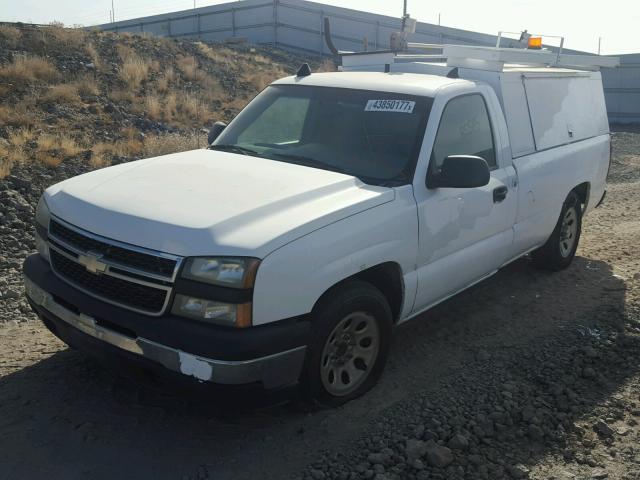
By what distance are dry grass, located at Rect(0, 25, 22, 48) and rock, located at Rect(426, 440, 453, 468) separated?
1780cm

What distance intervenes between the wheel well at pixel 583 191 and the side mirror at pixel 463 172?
9.53 ft

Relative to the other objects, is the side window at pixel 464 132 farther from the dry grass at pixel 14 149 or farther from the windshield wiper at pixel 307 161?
the dry grass at pixel 14 149

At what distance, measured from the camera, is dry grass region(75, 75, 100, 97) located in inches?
589

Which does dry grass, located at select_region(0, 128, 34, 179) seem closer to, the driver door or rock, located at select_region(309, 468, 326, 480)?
the driver door

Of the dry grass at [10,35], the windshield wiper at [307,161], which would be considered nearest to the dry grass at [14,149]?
the windshield wiper at [307,161]

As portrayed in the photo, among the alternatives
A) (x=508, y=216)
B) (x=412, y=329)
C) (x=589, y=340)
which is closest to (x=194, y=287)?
(x=412, y=329)

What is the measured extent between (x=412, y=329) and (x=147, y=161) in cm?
235

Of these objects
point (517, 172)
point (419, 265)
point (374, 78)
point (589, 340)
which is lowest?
point (589, 340)

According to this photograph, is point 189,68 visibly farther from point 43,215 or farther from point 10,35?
point 43,215

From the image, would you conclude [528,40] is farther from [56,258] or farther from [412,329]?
[56,258]

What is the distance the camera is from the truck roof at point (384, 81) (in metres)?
4.58

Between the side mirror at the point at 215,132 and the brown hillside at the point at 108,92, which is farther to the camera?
the brown hillside at the point at 108,92

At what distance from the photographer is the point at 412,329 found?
509 cm

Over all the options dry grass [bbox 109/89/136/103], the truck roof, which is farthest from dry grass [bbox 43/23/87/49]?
the truck roof
